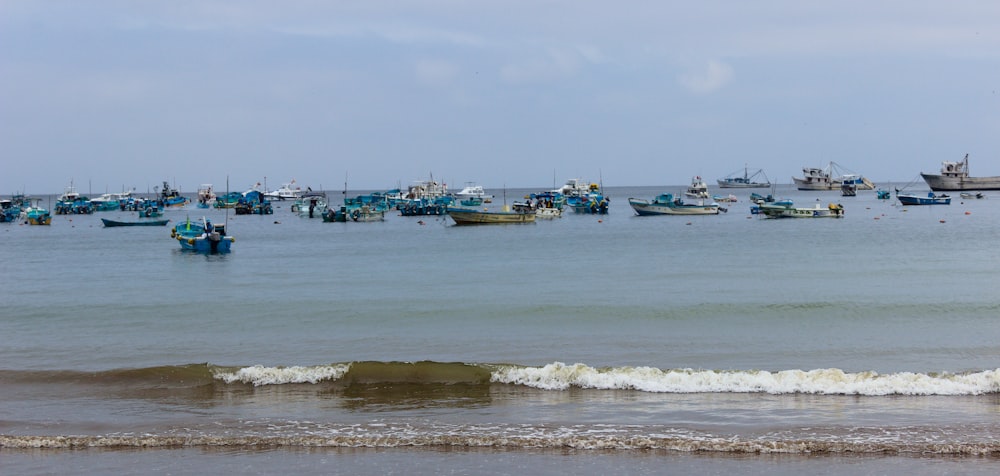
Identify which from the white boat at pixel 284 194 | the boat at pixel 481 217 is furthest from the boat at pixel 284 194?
the boat at pixel 481 217

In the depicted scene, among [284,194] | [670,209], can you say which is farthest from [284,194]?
[670,209]

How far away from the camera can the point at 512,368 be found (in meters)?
17.2

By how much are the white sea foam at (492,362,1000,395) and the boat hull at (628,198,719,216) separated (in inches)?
2916

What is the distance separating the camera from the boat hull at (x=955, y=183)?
14525 cm

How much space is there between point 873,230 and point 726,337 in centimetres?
4633

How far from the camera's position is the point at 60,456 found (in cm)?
1247

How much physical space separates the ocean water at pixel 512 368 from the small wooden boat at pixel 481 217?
1328 inches

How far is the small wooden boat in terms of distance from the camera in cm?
7506

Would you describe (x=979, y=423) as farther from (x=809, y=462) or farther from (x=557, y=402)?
(x=557, y=402)

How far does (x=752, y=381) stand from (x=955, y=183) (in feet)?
475

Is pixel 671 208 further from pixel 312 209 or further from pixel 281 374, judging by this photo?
pixel 281 374

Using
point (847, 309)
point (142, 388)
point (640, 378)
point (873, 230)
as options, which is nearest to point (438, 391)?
point (640, 378)

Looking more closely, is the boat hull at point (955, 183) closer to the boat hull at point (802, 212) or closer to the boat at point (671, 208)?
the boat at point (671, 208)

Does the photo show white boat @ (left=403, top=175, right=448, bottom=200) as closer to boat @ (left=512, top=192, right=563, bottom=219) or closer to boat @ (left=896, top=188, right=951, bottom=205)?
boat @ (left=512, top=192, right=563, bottom=219)
